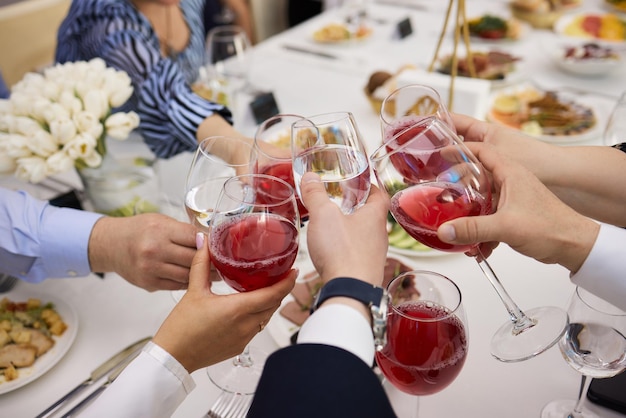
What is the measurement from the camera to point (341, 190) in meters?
0.97

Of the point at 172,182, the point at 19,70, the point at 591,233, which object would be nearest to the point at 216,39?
the point at 172,182

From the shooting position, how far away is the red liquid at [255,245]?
917 millimetres

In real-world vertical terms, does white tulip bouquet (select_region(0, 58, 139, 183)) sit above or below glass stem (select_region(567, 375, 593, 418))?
above

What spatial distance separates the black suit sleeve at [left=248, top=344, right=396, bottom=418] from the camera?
71 centimetres

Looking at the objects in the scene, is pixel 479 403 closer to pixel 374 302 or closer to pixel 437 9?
pixel 374 302

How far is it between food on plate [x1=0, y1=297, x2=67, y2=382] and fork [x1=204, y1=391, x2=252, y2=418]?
1.44ft

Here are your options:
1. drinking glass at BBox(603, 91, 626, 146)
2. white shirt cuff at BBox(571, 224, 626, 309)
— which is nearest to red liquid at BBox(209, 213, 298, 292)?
white shirt cuff at BBox(571, 224, 626, 309)

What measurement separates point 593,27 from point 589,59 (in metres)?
0.65

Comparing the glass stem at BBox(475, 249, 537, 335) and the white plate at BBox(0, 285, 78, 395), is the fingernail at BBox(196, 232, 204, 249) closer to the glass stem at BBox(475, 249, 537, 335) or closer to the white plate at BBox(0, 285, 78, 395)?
the white plate at BBox(0, 285, 78, 395)

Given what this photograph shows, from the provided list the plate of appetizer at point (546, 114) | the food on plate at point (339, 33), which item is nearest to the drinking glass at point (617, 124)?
the plate of appetizer at point (546, 114)

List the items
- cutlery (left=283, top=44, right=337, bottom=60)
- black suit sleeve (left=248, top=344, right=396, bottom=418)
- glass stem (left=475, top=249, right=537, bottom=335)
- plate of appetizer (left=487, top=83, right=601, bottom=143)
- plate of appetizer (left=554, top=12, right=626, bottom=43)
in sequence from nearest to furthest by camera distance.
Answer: black suit sleeve (left=248, top=344, right=396, bottom=418)
glass stem (left=475, top=249, right=537, bottom=335)
plate of appetizer (left=487, top=83, right=601, bottom=143)
cutlery (left=283, top=44, right=337, bottom=60)
plate of appetizer (left=554, top=12, right=626, bottom=43)

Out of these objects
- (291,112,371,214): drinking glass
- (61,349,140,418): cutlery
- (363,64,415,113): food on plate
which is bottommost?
(61,349,140,418): cutlery

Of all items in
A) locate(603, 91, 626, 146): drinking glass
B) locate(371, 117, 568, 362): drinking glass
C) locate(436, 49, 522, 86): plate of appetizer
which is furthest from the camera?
locate(436, 49, 522, 86): plate of appetizer

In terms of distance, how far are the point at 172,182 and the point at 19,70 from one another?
1386 mm
